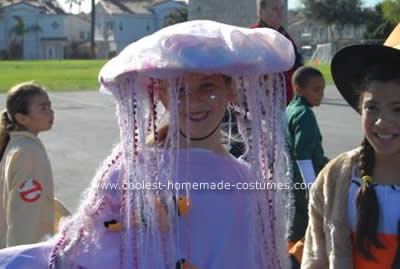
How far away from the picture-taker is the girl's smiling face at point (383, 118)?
238 centimetres

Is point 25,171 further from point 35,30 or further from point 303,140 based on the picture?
point 35,30

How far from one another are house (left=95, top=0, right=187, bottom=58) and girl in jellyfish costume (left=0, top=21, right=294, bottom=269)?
9605 cm

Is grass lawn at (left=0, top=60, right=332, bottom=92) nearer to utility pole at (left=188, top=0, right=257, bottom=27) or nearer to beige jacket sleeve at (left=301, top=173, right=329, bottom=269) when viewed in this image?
utility pole at (left=188, top=0, right=257, bottom=27)

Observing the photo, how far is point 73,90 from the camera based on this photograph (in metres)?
22.9

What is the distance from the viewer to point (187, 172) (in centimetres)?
251

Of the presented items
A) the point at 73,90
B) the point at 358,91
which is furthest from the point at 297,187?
the point at 73,90

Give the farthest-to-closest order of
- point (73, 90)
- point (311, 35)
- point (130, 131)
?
point (311, 35) → point (73, 90) → point (130, 131)

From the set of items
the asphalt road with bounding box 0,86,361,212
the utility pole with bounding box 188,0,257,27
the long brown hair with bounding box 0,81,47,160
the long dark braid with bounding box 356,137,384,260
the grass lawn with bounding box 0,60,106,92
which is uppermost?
the utility pole with bounding box 188,0,257,27

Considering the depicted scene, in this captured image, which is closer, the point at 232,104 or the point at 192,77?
the point at 192,77

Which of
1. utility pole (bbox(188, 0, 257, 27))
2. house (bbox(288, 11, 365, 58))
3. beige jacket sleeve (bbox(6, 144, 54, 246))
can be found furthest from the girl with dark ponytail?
house (bbox(288, 11, 365, 58))

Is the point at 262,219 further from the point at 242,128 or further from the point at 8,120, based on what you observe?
the point at 8,120

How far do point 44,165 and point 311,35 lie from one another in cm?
8881

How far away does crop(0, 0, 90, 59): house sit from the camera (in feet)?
307

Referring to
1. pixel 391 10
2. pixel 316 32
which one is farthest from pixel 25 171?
pixel 316 32
